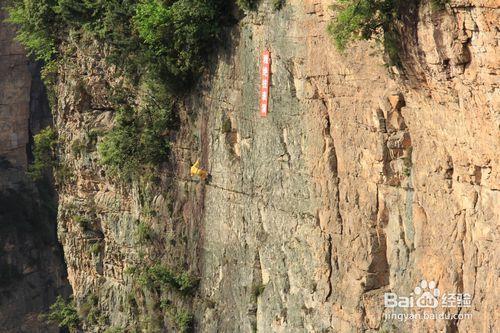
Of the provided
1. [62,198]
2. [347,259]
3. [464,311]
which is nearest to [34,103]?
[62,198]

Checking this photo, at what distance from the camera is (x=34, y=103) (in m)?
37.2

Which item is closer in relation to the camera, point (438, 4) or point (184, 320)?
point (438, 4)

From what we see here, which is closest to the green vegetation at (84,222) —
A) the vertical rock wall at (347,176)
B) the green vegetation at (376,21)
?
the vertical rock wall at (347,176)

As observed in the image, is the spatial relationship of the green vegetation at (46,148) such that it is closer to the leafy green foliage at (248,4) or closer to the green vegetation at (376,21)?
the leafy green foliage at (248,4)

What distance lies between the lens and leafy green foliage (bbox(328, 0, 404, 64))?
1359cm

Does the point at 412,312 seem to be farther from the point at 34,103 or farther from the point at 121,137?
the point at 34,103

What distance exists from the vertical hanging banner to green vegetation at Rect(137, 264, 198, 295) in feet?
14.0

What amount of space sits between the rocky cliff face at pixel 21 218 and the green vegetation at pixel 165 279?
52.8 feet

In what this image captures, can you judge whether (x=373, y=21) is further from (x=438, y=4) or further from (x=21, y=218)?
(x=21, y=218)

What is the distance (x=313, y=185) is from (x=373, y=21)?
10.6 ft

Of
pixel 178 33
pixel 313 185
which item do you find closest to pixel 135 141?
pixel 178 33

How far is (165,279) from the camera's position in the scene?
2044 cm

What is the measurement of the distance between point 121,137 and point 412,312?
8.63m

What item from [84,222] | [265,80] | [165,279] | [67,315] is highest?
[265,80]
